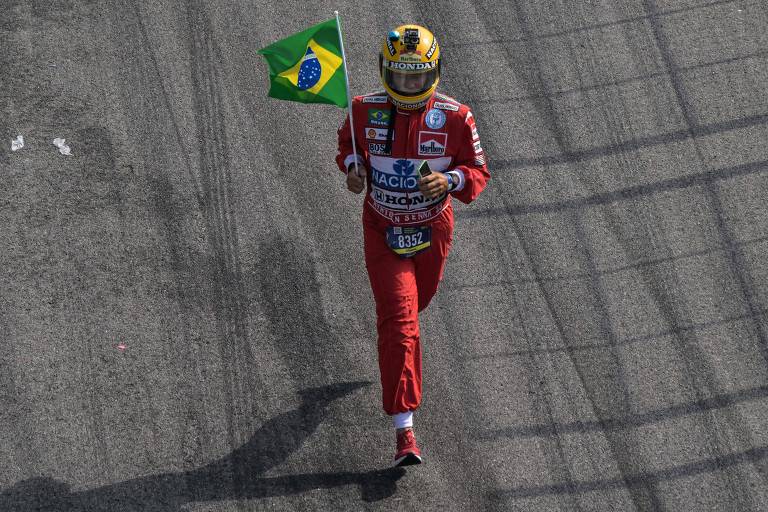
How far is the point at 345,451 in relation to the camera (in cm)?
702

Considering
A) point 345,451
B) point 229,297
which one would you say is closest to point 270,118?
point 229,297

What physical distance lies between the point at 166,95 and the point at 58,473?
401 centimetres

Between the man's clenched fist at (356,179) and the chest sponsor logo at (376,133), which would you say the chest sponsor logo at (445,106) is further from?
Result: the man's clenched fist at (356,179)

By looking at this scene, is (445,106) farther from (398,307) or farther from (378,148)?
(398,307)

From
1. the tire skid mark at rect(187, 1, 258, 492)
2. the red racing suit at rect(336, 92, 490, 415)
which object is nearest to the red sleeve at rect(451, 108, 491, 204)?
the red racing suit at rect(336, 92, 490, 415)

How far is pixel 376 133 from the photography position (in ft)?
22.1

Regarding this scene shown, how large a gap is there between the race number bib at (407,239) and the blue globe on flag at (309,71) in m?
1.09

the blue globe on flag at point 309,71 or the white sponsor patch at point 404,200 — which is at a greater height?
the blue globe on flag at point 309,71

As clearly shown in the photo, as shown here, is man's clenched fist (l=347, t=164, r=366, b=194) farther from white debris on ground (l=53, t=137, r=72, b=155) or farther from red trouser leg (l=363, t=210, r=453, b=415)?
white debris on ground (l=53, t=137, r=72, b=155)

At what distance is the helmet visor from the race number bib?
919 mm

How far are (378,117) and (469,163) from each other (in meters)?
0.67

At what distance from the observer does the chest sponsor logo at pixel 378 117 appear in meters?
6.71

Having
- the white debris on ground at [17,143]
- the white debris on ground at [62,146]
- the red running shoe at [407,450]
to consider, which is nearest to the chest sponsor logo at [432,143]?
the red running shoe at [407,450]

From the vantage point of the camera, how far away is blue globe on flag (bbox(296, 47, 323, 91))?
670 cm
